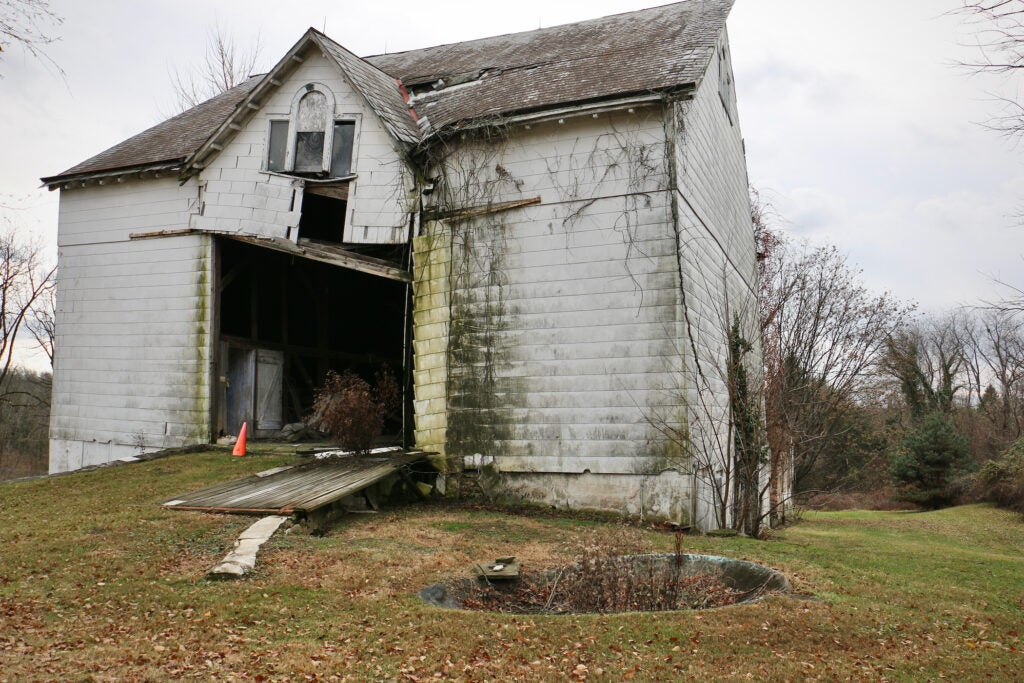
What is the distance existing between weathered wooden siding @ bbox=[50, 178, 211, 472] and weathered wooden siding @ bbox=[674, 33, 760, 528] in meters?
10.0

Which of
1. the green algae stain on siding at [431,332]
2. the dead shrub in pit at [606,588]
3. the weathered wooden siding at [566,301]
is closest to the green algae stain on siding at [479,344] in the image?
the weathered wooden siding at [566,301]

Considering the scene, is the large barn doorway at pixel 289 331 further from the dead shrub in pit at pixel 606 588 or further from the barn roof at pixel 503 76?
the dead shrub in pit at pixel 606 588

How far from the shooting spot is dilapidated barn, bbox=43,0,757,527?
12422mm

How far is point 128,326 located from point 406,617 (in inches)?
499

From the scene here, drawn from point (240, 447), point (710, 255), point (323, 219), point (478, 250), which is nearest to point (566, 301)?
point (478, 250)

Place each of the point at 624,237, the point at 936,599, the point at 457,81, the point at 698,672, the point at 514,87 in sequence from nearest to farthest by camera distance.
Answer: the point at 698,672, the point at 936,599, the point at 624,237, the point at 514,87, the point at 457,81

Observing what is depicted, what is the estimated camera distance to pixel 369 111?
14.7m

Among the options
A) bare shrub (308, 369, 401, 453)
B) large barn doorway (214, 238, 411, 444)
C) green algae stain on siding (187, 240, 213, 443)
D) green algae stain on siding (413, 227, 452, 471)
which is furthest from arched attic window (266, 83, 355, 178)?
bare shrub (308, 369, 401, 453)

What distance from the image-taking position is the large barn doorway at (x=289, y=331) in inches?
715

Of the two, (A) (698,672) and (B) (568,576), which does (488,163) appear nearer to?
(B) (568,576)

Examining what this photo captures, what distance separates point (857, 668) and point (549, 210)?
8.94 m

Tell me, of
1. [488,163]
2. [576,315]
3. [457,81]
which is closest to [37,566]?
[576,315]

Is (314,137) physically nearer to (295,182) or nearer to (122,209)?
(295,182)

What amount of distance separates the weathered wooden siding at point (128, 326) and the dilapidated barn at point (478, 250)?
0.18ft
